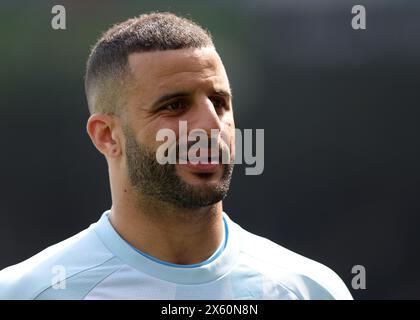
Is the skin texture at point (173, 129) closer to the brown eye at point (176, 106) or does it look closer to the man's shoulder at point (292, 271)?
the brown eye at point (176, 106)

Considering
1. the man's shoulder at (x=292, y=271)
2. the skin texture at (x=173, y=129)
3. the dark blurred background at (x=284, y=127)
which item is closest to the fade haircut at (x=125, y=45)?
the skin texture at (x=173, y=129)

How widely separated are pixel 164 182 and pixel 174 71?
30 cm

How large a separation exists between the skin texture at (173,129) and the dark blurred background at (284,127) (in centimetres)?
344

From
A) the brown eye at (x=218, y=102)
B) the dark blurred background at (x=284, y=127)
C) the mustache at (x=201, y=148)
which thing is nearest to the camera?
the mustache at (x=201, y=148)

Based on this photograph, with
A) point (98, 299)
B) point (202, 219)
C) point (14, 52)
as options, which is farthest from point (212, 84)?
point (14, 52)

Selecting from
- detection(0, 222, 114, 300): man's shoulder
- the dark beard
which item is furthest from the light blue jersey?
the dark beard

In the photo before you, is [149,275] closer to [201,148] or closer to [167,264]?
[167,264]

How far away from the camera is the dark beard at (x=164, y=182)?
1908 mm

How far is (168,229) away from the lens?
78.8 inches

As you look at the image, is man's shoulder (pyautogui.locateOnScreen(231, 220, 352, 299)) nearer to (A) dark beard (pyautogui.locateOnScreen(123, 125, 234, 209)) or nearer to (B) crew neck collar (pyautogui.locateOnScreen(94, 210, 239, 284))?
(B) crew neck collar (pyautogui.locateOnScreen(94, 210, 239, 284))

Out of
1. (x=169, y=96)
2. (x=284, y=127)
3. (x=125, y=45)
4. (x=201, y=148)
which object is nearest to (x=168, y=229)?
(x=201, y=148)

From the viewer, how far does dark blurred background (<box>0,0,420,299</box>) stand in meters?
5.59
